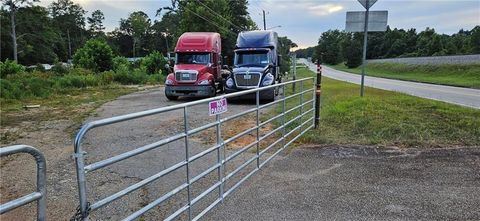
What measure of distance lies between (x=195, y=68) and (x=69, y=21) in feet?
322

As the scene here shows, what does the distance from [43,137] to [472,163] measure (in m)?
9.18

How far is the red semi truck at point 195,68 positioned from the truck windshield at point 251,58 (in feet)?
4.64

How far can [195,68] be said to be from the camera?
16766mm

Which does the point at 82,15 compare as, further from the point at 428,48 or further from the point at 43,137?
the point at 43,137

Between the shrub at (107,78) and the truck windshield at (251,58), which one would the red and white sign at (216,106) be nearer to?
the truck windshield at (251,58)

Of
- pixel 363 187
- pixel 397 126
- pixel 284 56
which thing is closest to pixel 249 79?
pixel 397 126

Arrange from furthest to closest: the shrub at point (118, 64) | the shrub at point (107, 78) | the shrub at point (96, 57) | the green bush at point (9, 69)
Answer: the shrub at point (118, 64) < the shrub at point (96, 57) < the shrub at point (107, 78) < the green bush at point (9, 69)

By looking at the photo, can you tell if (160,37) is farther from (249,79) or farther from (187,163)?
(187,163)

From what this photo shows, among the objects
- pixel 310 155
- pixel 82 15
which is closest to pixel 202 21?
pixel 310 155

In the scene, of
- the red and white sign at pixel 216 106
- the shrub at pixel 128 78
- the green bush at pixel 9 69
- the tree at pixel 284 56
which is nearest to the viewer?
the red and white sign at pixel 216 106

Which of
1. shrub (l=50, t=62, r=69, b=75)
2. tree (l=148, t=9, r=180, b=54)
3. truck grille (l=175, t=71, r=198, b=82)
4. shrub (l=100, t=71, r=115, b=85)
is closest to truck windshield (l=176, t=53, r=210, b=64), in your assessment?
truck grille (l=175, t=71, r=198, b=82)

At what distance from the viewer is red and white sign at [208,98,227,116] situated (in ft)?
13.3

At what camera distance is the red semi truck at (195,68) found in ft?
54.4

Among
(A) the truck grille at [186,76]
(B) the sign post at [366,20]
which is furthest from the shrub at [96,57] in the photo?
(B) the sign post at [366,20]
